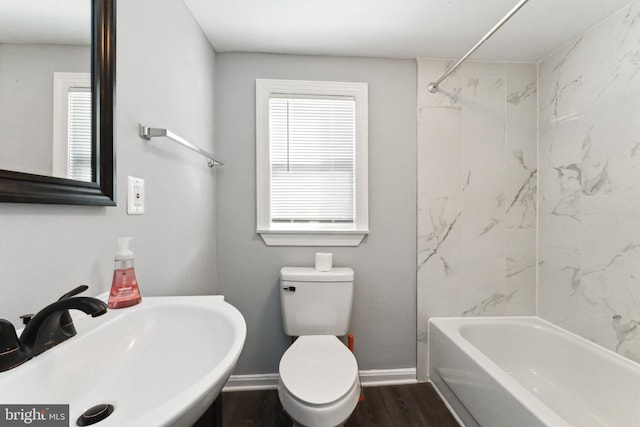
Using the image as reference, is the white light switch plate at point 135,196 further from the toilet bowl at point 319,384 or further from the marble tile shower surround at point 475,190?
the marble tile shower surround at point 475,190

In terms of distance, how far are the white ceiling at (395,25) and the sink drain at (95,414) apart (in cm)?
159

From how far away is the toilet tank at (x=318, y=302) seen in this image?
5.13 ft

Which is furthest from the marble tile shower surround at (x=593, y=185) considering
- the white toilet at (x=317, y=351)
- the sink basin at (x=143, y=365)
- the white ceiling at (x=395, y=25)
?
the sink basin at (x=143, y=365)

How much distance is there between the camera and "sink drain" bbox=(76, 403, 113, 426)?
0.50 meters

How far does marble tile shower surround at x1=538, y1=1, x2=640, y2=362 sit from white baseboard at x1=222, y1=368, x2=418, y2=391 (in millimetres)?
1004

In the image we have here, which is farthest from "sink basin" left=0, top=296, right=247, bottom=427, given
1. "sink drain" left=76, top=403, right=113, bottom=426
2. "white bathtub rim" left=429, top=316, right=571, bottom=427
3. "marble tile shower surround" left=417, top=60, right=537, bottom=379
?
"marble tile shower surround" left=417, top=60, right=537, bottom=379

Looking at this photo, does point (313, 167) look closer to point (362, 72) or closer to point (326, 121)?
point (326, 121)

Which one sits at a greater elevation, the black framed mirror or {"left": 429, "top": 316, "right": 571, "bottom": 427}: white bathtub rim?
the black framed mirror

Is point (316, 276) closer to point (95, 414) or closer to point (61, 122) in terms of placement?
point (95, 414)

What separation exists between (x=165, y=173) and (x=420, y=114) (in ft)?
5.03

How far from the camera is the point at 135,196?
36.5 inches

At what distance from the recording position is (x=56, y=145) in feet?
2.06

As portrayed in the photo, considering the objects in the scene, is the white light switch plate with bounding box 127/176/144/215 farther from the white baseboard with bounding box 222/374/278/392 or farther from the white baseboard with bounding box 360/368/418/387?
the white baseboard with bounding box 360/368/418/387

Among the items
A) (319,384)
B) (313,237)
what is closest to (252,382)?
(319,384)
